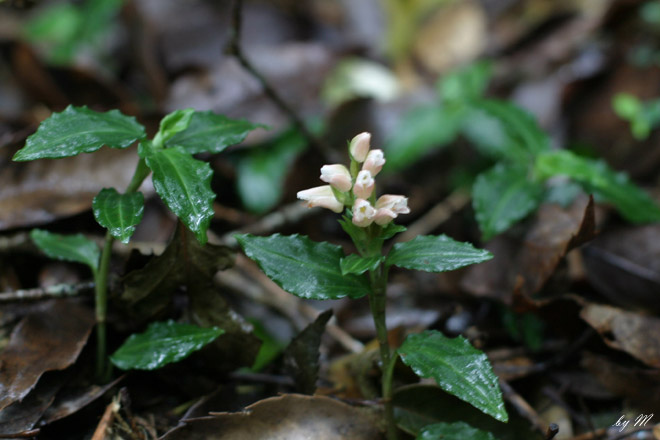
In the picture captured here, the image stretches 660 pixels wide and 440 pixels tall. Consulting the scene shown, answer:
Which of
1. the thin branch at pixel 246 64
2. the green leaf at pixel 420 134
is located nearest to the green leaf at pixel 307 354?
the thin branch at pixel 246 64

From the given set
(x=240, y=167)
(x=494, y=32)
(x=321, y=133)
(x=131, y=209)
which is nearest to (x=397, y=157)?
(x=321, y=133)

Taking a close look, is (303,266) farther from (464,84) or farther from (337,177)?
(464,84)

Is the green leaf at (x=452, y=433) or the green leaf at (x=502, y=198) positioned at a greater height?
the green leaf at (x=502, y=198)

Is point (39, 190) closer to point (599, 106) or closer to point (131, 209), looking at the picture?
point (131, 209)

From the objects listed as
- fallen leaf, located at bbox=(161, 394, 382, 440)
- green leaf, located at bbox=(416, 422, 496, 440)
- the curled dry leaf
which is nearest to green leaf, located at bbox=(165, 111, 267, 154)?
fallen leaf, located at bbox=(161, 394, 382, 440)

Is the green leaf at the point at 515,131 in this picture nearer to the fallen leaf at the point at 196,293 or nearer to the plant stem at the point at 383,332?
the plant stem at the point at 383,332

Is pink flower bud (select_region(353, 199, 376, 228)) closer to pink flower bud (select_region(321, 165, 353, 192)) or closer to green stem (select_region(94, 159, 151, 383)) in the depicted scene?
pink flower bud (select_region(321, 165, 353, 192))
